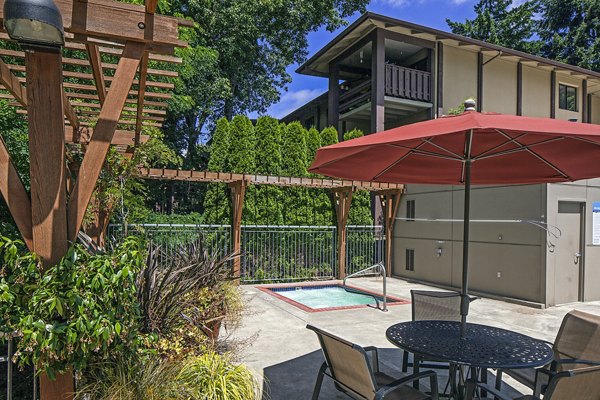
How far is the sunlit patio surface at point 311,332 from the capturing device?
12.6 ft

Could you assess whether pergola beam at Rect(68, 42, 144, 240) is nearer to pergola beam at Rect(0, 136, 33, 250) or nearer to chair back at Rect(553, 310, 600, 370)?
pergola beam at Rect(0, 136, 33, 250)

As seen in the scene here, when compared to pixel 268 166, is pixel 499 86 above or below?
above

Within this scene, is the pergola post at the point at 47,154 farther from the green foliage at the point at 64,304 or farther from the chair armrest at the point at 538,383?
the chair armrest at the point at 538,383

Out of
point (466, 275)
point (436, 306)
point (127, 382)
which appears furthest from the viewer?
point (436, 306)

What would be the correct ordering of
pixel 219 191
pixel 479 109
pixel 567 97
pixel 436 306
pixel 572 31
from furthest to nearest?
1. pixel 572 31
2. pixel 567 97
3. pixel 479 109
4. pixel 219 191
5. pixel 436 306

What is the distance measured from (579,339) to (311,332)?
10.8ft

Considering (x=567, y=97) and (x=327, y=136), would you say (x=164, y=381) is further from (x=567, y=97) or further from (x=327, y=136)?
(x=567, y=97)

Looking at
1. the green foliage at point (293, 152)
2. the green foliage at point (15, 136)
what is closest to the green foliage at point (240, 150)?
the green foliage at point (293, 152)

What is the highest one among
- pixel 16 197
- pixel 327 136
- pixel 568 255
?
pixel 327 136

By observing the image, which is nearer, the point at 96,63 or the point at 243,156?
the point at 96,63

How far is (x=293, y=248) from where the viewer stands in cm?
1087

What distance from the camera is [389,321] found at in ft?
20.7

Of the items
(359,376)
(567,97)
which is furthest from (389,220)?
(567,97)

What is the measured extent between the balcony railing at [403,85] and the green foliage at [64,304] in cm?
1171
